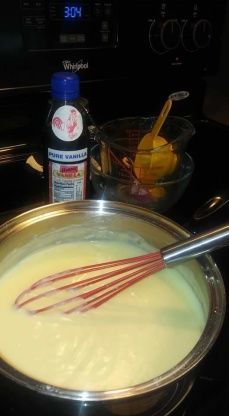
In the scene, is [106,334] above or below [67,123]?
below

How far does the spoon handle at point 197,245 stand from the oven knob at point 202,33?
1.76 ft

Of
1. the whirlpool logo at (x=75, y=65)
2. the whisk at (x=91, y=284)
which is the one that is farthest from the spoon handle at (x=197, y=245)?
the whirlpool logo at (x=75, y=65)

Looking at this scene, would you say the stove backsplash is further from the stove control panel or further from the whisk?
the whisk

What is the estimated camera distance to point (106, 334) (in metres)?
0.64

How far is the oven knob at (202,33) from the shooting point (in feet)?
3.17

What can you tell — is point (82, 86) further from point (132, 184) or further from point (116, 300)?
point (116, 300)

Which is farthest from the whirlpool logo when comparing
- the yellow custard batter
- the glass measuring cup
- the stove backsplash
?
the yellow custard batter

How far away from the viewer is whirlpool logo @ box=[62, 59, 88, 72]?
2.94 feet

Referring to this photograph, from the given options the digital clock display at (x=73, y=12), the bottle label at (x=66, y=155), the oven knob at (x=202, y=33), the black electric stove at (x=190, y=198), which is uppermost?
the digital clock display at (x=73, y=12)

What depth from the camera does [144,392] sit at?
47cm

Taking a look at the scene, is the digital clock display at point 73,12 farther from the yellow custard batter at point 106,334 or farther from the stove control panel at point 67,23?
the yellow custard batter at point 106,334

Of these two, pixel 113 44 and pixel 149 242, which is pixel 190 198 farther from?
pixel 113 44

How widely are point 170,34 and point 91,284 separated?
52cm

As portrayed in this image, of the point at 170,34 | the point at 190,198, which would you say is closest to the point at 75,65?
the point at 170,34
